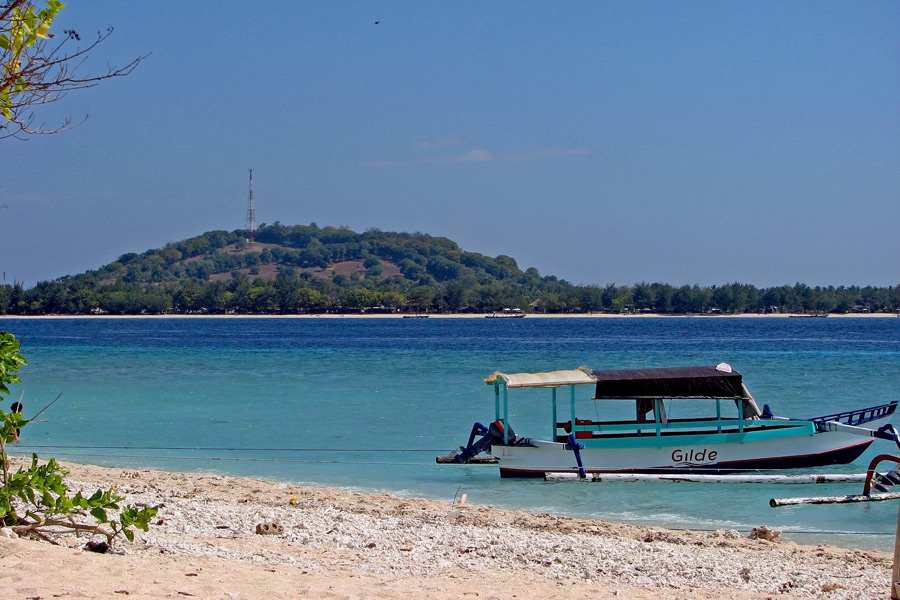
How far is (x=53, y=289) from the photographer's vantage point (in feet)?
591

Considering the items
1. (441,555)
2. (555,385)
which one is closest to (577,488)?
(555,385)

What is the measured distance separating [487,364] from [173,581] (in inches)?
1682

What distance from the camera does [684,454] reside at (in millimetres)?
16062

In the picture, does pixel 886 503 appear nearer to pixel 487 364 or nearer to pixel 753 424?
pixel 753 424

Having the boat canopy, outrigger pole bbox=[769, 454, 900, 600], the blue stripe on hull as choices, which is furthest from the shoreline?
outrigger pole bbox=[769, 454, 900, 600]

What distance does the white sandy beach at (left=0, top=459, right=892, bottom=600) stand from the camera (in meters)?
6.79

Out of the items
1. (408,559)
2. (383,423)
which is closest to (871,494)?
(408,559)

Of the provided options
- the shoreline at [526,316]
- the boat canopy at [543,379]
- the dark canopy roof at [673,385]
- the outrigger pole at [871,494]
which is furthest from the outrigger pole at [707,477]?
the shoreline at [526,316]

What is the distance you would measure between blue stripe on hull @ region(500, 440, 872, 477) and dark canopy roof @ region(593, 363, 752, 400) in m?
1.20

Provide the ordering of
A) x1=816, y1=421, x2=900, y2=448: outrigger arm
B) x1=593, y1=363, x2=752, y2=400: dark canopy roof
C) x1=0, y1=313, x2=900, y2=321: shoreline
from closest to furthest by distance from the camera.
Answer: x1=593, y1=363, x2=752, y2=400: dark canopy roof
x1=816, y1=421, x2=900, y2=448: outrigger arm
x1=0, y1=313, x2=900, y2=321: shoreline

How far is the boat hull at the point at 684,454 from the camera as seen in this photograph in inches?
624

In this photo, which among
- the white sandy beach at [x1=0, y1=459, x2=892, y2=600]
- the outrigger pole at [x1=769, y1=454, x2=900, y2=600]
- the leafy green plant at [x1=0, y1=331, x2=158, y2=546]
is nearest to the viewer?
the white sandy beach at [x1=0, y1=459, x2=892, y2=600]

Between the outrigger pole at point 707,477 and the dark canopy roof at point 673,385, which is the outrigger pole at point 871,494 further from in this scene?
the dark canopy roof at point 673,385

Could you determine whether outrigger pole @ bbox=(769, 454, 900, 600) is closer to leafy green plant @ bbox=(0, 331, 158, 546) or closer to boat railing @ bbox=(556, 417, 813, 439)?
boat railing @ bbox=(556, 417, 813, 439)
